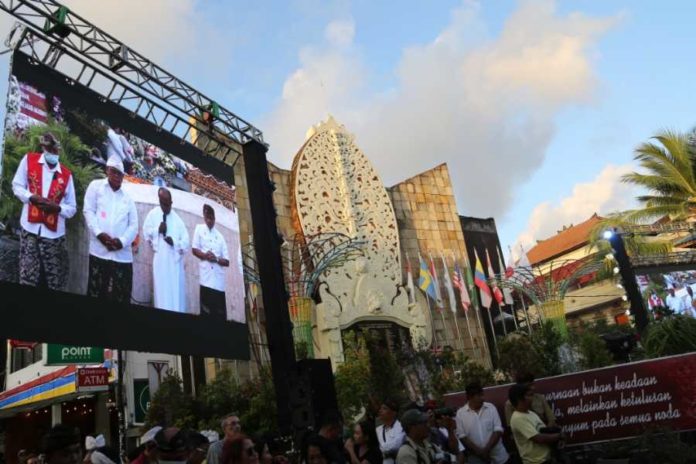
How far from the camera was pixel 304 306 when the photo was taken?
15.6 m

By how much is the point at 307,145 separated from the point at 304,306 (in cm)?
627

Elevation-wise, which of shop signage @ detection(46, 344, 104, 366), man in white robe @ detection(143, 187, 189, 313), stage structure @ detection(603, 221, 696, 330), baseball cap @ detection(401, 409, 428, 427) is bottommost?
baseball cap @ detection(401, 409, 428, 427)

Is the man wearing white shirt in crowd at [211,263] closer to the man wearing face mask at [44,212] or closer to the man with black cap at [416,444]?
the man wearing face mask at [44,212]

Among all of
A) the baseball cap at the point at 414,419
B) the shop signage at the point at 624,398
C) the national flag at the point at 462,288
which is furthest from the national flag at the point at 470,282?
the baseball cap at the point at 414,419

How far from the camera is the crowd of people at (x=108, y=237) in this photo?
7.16 meters

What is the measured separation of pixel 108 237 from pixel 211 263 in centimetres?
217

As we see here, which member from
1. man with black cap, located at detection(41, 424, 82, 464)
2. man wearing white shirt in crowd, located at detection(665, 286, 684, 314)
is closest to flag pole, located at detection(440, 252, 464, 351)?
man wearing white shirt in crowd, located at detection(665, 286, 684, 314)

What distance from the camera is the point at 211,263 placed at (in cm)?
999

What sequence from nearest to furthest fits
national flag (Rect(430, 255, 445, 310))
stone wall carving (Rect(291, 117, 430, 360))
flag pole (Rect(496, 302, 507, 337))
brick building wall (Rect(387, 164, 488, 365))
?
stone wall carving (Rect(291, 117, 430, 360)) < national flag (Rect(430, 255, 445, 310)) < brick building wall (Rect(387, 164, 488, 365)) < flag pole (Rect(496, 302, 507, 337))

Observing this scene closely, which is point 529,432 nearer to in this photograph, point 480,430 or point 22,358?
point 480,430

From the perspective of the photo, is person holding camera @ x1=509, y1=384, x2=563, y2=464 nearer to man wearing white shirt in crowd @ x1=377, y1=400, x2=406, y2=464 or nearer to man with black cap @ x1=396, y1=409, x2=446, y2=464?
man with black cap @ x1=396, y1=409, x2=446, y2=464

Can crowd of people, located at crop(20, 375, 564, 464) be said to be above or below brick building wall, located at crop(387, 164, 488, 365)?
below

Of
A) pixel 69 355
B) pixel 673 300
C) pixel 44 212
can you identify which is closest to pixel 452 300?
pixel 673 300

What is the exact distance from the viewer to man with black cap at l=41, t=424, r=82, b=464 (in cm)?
325
